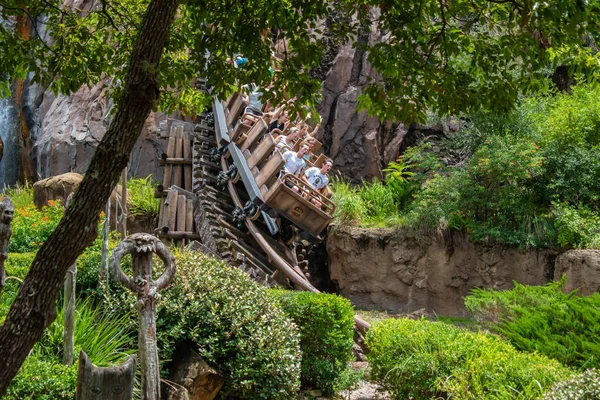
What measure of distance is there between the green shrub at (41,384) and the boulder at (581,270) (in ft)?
31.1

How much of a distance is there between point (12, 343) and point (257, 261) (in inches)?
388

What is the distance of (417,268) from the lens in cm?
1627

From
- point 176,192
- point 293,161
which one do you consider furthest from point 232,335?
point 176,192

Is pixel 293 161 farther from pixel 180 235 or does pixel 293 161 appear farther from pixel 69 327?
pixel 69 327

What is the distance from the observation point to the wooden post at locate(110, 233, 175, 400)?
5.74 metres

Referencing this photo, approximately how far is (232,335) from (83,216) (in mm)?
4636

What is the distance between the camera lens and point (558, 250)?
14.7 m

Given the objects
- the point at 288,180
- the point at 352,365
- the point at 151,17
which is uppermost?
the point at 151,17

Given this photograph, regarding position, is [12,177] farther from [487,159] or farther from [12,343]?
[12,343]

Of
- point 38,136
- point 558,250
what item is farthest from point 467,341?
point 38,136

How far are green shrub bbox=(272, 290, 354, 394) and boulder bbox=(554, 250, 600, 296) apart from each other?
533cm

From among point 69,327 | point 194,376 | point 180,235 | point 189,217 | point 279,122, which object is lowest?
point 194,376

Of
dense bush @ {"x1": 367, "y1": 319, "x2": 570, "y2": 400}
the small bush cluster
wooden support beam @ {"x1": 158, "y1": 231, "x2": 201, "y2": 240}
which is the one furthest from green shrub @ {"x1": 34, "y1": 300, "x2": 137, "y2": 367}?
the small bush cluster

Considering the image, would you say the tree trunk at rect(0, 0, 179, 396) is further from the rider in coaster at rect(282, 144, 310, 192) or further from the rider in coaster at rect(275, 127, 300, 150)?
the rider in coaster at rect(275, 127, 300, 150)
